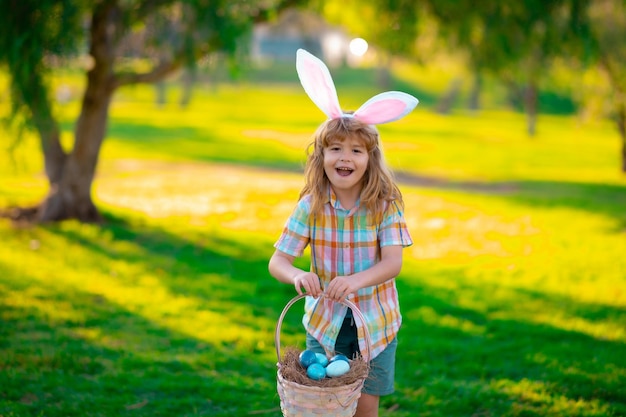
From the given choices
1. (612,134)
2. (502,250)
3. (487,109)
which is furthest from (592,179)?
(487,109)

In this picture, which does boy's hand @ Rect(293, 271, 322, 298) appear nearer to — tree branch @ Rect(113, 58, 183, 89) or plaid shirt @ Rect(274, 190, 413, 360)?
plaid shirt @ Rect(274, 190, 413, 360)

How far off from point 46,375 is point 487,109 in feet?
135

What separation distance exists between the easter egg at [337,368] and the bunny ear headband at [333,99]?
3.04ft

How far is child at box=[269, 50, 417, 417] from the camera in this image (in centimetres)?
299

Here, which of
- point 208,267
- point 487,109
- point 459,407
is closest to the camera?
point 459,407

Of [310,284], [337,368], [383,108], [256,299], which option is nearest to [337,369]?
[337,368]

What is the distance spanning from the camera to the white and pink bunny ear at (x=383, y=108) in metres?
2.98

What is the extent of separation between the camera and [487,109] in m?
43.3

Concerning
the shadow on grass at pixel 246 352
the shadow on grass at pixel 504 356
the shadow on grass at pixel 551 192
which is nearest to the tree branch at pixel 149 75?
the shadow on grass at pixel 246 352

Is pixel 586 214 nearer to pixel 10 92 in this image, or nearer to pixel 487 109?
pixel 10 92

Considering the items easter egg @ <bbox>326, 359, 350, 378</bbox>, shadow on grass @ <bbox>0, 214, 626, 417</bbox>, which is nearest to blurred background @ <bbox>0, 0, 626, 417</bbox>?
shadow on grass @ <bbox>0, 214, 626, 417</bbox>

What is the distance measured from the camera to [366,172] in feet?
10.2

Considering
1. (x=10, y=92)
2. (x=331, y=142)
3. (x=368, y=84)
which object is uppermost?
(x=368, y=84)

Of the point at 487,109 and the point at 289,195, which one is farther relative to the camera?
the point at 487,109
